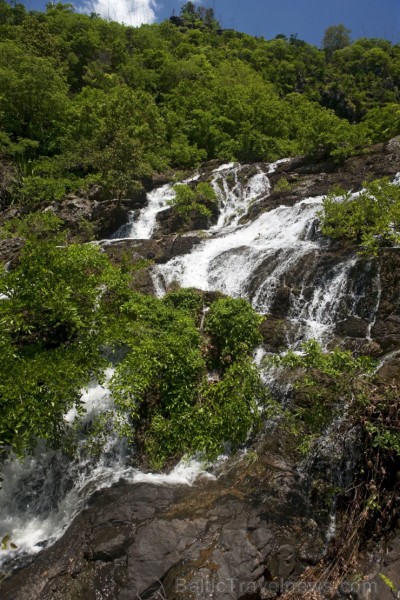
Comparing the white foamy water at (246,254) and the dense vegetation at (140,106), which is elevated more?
the dense vegetation at (140,106)

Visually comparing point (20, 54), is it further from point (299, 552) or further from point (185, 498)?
point (299, 552)

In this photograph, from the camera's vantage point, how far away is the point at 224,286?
13336mm

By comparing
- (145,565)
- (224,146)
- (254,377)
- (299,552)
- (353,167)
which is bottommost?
(299,552)

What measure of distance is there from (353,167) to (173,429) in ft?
57.3

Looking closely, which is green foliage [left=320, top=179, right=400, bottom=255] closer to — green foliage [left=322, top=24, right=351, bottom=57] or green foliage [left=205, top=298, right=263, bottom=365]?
green foliage [left=205, top=298, right=263, bottom=365]

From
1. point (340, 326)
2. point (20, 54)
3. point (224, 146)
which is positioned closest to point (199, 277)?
point (340, 326)

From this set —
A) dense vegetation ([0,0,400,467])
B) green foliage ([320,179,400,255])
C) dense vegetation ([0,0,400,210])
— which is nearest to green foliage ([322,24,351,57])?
dense vegetation ([0,0,400,467])

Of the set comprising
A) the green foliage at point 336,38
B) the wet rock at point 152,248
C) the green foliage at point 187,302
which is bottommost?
the green foliage at point 187,302

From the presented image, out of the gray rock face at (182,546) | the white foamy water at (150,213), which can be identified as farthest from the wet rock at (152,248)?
the gray rock face at (182,546)

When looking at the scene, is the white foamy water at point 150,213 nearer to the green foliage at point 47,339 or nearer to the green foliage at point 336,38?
the green foliage at point 47,339

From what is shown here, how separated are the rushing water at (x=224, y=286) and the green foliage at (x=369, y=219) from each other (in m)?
0.76

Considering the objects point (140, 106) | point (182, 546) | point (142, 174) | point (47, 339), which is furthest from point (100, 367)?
point (140, 106)

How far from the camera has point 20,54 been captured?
25750mm

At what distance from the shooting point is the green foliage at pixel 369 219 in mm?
11469
